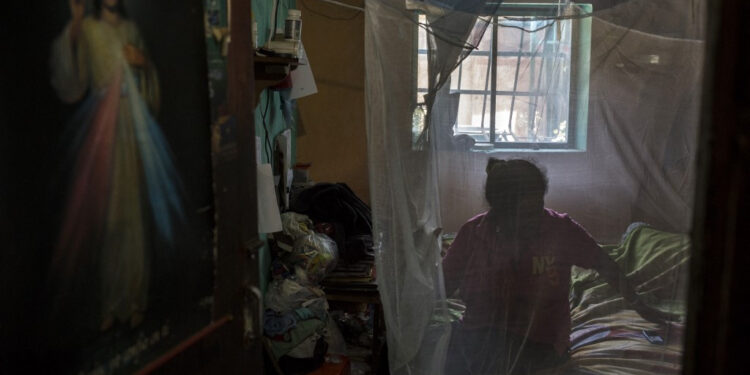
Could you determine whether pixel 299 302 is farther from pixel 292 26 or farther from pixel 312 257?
pixel 292 26

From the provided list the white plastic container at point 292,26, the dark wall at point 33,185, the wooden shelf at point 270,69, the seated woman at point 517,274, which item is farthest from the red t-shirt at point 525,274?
the dark wall at point 33,185

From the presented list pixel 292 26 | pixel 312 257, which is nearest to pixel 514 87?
pixel 292 26

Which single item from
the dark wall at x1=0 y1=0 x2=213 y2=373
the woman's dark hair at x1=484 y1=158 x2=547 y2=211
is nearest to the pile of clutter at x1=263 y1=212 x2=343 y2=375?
the woman's dark hair at x1=484 y1=158 x2=547 y2=211

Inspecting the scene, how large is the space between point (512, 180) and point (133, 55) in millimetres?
1459

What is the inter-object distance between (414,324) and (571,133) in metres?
0.88

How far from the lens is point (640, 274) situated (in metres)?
2.22

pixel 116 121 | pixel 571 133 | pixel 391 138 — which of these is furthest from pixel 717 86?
pixel 391 138

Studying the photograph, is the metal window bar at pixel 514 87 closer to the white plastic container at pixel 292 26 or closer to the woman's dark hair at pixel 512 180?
the woman's dark hair at pixel 512 180

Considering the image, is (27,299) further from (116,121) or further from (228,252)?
(228,252)

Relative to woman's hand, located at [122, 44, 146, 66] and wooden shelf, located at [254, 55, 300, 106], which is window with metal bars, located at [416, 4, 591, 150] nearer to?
wooden shelf, located at [254, 55, 300, 106]

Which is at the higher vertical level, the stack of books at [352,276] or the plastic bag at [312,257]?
the plastic bag at [312,257]

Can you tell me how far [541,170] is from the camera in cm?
226

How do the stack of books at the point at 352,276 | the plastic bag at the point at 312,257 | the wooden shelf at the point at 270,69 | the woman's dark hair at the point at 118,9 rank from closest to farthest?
the woman's dark hair at the point at 118,9, the wooden shelf at the point at 270,69, the plastic bag at the point at 312,257, the stack of books at the point at 352,276

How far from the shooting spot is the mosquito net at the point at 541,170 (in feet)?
7.15
